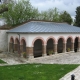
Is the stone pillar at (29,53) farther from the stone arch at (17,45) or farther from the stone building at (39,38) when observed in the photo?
the stone arch at (17,45)

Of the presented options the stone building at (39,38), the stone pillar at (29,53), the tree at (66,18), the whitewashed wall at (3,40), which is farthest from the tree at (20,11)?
the stone pillar at (29,53)

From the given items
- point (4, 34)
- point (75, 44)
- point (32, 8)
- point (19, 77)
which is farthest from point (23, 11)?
point (19, 77)

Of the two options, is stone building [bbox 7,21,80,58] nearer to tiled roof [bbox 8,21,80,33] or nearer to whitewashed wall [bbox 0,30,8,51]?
tiled roof [bbox 8,21,80,33]

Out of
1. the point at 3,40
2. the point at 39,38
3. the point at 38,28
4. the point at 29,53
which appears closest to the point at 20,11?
the point at 3,40

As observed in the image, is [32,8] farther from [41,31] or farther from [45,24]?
[41,31]

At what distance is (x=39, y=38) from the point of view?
2911 centimetres

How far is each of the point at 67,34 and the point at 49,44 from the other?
12.4 feet

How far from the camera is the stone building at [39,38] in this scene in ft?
92.6

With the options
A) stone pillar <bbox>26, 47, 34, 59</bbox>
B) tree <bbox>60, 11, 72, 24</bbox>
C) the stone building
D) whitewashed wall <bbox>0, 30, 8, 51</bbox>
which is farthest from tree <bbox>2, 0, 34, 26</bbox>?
stone pillar <bbox>26, 47, 34, 59</bbox>

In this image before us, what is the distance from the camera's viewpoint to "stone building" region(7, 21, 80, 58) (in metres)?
28.2

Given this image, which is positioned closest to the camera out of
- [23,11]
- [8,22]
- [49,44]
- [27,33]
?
[27,33]

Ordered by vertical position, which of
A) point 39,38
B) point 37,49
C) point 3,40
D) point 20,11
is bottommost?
point 37,49

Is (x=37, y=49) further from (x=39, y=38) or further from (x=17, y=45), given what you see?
(x=39, y=38)

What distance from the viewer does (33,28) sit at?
29609mm
